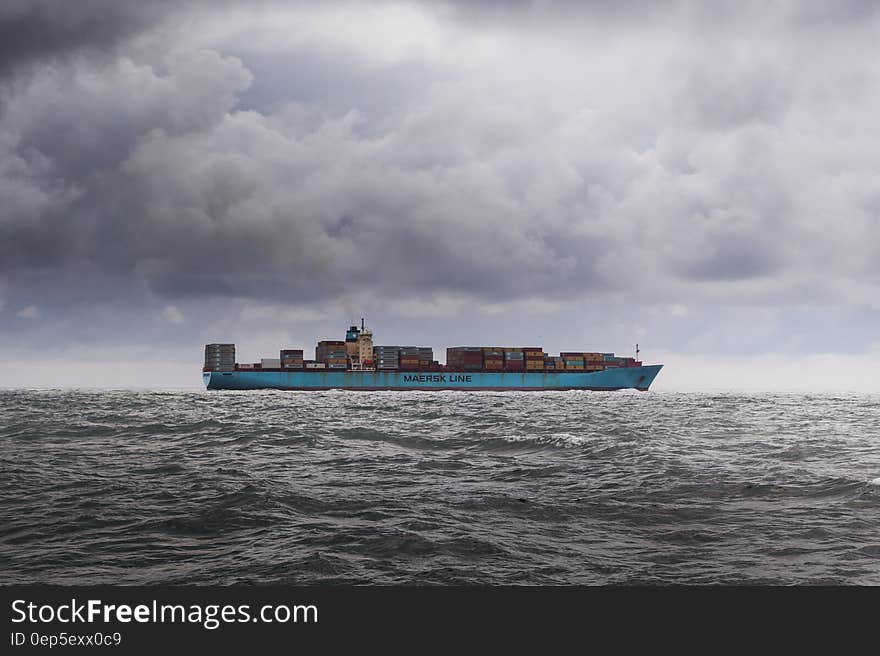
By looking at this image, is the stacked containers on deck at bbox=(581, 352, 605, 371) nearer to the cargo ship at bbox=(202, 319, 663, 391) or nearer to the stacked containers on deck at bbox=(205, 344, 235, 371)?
the cargo ship at bbox=(202, 319, 663, 391)

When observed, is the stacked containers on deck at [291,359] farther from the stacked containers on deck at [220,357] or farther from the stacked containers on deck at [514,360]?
the stacked containers on deck at [514,360]

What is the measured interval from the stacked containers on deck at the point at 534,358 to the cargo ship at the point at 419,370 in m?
0.20

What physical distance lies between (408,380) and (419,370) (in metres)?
2.95

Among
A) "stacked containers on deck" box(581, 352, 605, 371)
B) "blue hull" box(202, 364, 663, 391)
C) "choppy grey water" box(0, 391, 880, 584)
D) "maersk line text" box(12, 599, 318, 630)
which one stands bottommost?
"blue hull" box(202, 364, 663, 391)

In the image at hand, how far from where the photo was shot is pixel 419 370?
12019 centimetres

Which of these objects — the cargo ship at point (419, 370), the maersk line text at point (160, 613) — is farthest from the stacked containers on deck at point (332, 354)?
the maersk line text at point (160, 613)

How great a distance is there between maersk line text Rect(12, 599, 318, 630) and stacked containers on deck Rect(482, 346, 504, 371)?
380ft

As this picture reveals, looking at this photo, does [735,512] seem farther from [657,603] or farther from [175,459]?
[175,459]

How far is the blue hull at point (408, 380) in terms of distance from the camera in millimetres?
117438

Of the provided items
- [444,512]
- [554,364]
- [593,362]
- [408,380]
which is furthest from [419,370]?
[444,512]

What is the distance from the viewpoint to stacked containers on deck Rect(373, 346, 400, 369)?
121m

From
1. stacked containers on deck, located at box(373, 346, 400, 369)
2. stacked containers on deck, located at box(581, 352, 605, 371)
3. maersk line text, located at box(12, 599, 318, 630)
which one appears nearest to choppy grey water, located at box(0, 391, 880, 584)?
maersk line text, located at box(12, 599, 318, 630)

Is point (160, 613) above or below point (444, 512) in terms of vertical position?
above

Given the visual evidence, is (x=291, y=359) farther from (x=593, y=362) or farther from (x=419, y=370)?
(x=593, y=362)
